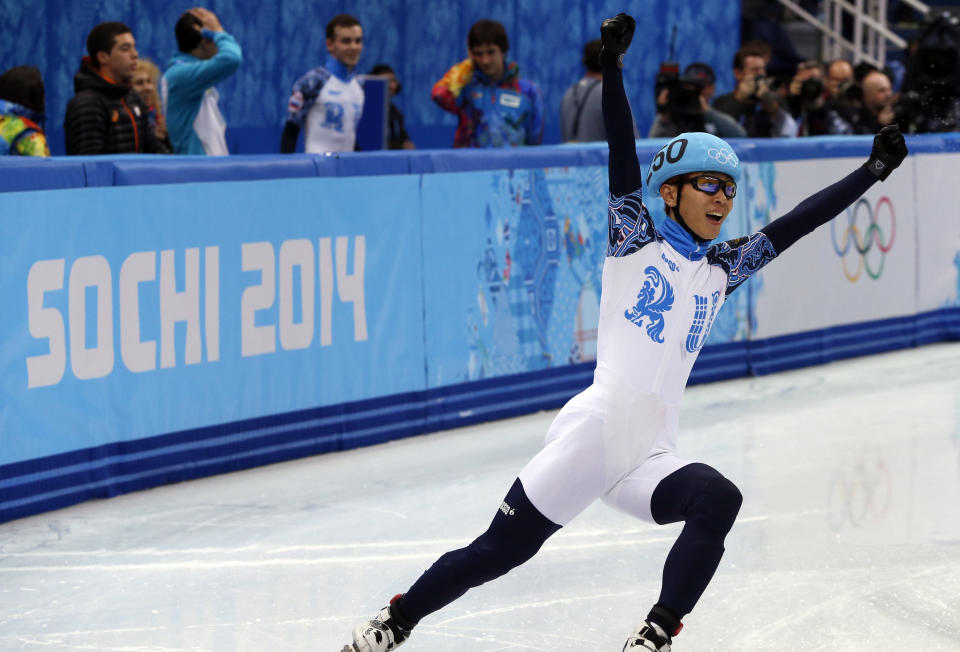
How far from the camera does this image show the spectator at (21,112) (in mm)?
7512

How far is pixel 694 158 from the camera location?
4.23 meters

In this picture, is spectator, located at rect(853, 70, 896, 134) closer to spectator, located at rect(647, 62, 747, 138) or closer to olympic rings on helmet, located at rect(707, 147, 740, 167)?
spectator, located at rect(647, 62, 747, 138)

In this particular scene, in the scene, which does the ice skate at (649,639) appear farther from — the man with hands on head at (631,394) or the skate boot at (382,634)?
the skate boot at (382,634)

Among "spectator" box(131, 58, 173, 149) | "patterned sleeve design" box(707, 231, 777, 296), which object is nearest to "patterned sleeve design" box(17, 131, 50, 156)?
"spectator" box(131, 58, 173, 149)

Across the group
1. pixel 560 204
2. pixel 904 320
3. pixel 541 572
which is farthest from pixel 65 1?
pixel 541 572

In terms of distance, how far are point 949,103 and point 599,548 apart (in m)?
9.15

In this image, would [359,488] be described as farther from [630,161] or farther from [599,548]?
[630,161]

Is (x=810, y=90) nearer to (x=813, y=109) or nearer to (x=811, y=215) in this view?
(x=813, y=109)

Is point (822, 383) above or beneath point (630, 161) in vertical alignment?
beneath

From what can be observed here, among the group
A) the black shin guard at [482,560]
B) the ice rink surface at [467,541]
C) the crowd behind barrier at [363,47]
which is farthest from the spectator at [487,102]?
the black shin guard at [482,560]

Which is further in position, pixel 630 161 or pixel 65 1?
pixel 65 1

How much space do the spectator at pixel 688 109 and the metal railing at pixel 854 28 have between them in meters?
7.27

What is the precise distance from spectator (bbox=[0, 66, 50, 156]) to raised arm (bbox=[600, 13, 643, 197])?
4145 mm

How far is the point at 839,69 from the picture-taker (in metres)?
14.4
